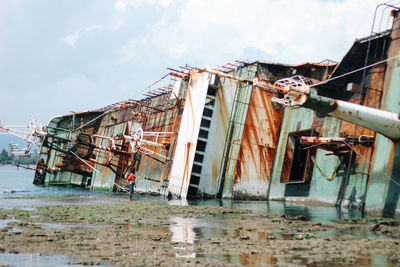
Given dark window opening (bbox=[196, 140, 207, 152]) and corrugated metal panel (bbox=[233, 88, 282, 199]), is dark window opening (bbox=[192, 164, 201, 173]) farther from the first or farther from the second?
corrugated metal panel (bbox=[233, 88, 282, 199])

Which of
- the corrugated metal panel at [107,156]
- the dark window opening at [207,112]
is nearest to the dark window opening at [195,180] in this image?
the dark window opening at [207,112]

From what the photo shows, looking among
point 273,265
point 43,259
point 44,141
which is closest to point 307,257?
point 273,265

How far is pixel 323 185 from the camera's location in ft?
77.7

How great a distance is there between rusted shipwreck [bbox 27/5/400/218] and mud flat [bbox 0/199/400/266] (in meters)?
4.78

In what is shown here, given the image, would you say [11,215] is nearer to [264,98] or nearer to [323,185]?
[323,185]

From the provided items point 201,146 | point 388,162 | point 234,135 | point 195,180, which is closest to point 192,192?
point 195,180

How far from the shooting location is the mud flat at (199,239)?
8.48 m

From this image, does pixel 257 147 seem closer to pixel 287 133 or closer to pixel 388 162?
pixel 287 133

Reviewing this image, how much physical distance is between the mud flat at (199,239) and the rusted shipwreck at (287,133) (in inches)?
188

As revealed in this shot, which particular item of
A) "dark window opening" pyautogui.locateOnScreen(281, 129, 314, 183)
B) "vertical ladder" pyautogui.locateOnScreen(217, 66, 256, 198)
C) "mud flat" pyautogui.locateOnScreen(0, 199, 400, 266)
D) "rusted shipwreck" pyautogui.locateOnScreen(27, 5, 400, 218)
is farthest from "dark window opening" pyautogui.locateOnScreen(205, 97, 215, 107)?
"mud flat" pyautogui.locateOnScreen(0, 199, 400, 266)

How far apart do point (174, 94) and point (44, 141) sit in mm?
9754

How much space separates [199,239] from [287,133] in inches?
696

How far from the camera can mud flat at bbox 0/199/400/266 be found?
848cm

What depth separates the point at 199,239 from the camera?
11102 mm
